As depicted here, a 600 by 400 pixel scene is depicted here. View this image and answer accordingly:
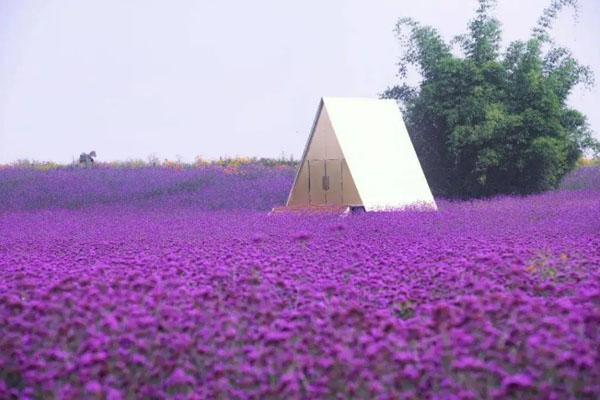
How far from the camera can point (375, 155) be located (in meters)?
12.6

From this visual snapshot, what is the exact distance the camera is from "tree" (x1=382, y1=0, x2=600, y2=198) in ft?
56.4

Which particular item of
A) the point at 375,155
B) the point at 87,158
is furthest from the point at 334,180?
the point at 87,158

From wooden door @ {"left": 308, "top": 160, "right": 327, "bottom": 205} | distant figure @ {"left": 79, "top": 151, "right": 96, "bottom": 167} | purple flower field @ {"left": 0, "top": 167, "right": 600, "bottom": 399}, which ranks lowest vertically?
purple flower field @ {"left": 0, "top": 167, "right": 600, "bottom": 399}

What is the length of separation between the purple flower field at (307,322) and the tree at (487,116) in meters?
11.7

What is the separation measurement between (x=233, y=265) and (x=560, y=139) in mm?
14559

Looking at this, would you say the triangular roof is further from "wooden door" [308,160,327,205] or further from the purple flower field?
the purple flower field

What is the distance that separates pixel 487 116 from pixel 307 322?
14.1m

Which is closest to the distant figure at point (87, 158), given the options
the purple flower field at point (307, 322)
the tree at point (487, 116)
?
the tree at point (487, 116)

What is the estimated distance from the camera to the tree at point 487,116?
Answer: 17.2m

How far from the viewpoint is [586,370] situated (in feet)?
9.91

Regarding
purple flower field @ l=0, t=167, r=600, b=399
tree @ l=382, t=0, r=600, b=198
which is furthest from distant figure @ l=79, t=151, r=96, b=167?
purple flower field @ l=0, t=167, r=600, b=399

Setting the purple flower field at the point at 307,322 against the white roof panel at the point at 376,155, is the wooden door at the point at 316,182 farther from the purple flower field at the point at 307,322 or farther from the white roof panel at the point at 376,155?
the purple flower field at the point at 307,322

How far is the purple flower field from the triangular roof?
6.43 m

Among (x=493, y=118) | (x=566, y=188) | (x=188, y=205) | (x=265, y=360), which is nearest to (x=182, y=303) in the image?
(x=265, y=360)
